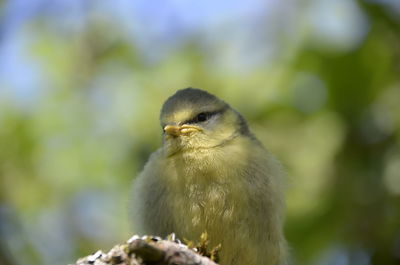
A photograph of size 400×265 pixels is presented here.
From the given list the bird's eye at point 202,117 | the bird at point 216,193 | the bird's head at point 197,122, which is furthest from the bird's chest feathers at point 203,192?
the bird's eye at point 202,117

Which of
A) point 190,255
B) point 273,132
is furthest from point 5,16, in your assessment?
point 190,255

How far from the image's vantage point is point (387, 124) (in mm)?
6574

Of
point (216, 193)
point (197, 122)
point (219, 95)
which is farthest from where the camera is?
point (219, 95)

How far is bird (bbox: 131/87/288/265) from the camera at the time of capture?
480 centimetres

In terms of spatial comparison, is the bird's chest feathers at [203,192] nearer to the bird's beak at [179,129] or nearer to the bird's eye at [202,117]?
the bird's beak at [179,129]

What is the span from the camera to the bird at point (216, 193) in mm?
4797

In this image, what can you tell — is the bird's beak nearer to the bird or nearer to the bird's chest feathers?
the bird

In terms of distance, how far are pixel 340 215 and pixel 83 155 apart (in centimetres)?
309

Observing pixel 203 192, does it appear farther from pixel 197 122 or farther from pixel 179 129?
pixel 197 122

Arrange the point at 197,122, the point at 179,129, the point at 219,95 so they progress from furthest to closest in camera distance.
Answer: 1. the point at 219,95
2. the point at 197,122
3. the point at 179,129

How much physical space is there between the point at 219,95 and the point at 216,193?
2.84m

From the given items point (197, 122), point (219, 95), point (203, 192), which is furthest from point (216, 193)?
point (219, 95)

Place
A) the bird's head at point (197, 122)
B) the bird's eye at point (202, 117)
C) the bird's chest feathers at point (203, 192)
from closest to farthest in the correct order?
the bird's chest feathers at point (203, 192), the bird's head at point (197, 122), the bird's eye at point (202, 117)

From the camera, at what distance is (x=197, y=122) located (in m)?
5.48
